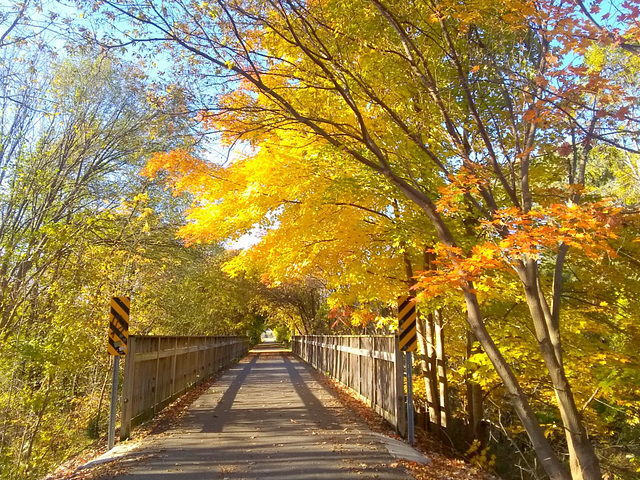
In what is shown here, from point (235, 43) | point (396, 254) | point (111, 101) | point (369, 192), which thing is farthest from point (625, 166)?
point (111, 101)

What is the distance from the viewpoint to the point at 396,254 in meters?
9.77

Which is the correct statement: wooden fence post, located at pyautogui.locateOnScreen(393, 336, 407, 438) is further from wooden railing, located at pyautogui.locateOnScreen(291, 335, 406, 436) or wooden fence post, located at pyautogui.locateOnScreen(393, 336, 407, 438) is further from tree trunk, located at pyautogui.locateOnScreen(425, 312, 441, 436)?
tree trunk, located at pyautogui.locateOnScreen(425, 312, 441, 436)

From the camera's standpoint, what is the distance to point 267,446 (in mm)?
6156

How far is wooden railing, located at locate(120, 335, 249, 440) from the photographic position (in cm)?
688

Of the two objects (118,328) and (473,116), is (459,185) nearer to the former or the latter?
(473,116)

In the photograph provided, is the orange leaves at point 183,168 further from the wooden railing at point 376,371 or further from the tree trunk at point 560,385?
the tree trunk at point 560,385

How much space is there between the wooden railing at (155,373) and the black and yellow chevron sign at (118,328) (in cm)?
24

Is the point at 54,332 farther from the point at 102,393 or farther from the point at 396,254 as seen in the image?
the point at 396,254

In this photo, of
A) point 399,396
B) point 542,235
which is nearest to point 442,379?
point 399,396

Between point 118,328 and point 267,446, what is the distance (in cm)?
270

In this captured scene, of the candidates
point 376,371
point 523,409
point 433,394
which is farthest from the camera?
point 433,394

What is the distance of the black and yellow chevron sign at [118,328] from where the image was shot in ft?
21.8

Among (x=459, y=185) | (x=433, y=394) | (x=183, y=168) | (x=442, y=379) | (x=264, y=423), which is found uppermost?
(x=183, y=168)

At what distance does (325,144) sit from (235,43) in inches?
91.1
